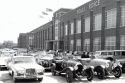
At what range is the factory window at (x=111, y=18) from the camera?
34.6 metres

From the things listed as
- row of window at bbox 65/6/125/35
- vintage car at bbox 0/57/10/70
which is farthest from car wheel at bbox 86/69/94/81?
row of window at bbox 65/6/125/35

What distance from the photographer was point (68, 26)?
5547 cm

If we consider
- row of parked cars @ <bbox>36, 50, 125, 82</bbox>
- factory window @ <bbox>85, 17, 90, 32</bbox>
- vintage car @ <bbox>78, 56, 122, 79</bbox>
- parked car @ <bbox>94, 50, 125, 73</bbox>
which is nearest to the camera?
row of parked cars @ <bbox>36, 50, 125, 82</bbox>

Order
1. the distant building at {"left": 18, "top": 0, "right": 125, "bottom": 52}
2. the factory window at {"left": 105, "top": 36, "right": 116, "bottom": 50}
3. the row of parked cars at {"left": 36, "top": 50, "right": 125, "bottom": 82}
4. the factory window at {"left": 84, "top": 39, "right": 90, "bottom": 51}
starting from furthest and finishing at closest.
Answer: the factory window at {"left": 84, "top": 39, "right": 90, "bottom": 51} < the factory window at {"left": 105, "top": 36, "right": 116, "bottom": 50} < the distant building at {"left": 18, "top": 0, "right": 125, "bottom": 52} < the row of parked cars at {"left": 36, "top": 50, "right": 125, "bottom": 82}

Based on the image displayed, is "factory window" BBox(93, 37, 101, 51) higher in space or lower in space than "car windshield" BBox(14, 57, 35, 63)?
higher

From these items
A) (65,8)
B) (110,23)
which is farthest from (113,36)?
(65,8)

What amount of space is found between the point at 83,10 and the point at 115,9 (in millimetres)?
12738

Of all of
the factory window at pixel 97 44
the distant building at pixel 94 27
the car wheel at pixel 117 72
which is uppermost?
the distant building at pixel 94 27

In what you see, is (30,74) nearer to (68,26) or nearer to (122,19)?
(122,19)

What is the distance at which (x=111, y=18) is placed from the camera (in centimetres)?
3519

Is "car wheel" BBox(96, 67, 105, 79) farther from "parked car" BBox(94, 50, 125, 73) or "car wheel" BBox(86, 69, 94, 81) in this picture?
"parked car" BBox(94, 50, 125, 73)

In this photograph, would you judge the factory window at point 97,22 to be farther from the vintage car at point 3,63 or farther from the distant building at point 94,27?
the vintage car at point 3,63

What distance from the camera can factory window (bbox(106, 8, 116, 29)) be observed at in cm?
3462

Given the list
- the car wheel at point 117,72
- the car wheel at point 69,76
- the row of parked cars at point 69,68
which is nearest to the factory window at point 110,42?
the row of parked cars at point 69,68
